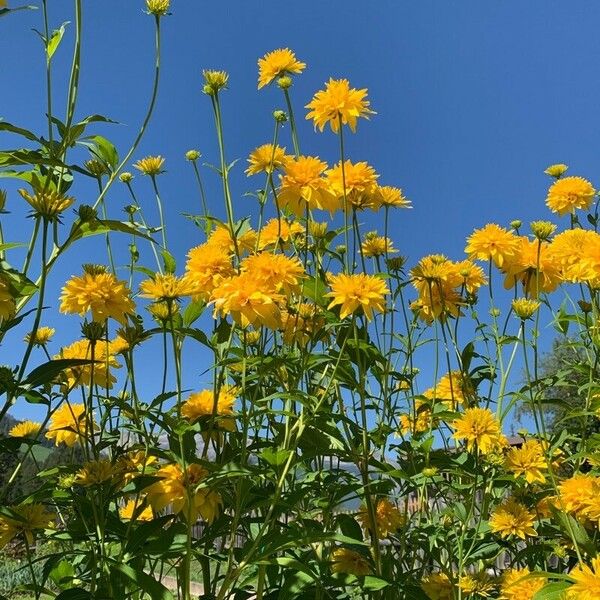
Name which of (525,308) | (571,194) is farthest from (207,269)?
(571,194)

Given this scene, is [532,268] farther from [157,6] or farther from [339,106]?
[157,6]

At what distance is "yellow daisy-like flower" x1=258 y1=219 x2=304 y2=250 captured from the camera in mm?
1563

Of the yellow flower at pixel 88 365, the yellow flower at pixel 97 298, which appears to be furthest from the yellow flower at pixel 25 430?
the yellow flower at pixel 97 298

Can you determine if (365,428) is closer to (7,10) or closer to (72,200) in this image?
(72,200)

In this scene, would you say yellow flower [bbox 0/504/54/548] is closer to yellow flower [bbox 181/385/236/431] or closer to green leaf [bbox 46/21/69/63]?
yellow flower [bbox 181/385/236/431]

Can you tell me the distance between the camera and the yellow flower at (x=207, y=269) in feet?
4.25

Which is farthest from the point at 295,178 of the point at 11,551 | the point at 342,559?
the point at 11,551

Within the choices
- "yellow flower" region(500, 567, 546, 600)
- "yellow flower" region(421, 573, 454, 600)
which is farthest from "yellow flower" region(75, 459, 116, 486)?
"yellow flower" region(500, 567, 546, 600)

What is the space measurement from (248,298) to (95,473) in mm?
484

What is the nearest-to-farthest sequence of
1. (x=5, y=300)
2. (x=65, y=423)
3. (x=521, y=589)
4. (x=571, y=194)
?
(x=5, y=300)
(x=521, y=589)
(x=65, y=423)
(x=571, y=194)

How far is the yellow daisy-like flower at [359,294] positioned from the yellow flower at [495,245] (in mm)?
526

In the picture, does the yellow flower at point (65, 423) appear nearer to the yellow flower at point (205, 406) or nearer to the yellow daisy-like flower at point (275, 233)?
the yellow flower at point (205, 406)

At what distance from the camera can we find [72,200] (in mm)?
1126

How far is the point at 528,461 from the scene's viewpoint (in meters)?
1.66
